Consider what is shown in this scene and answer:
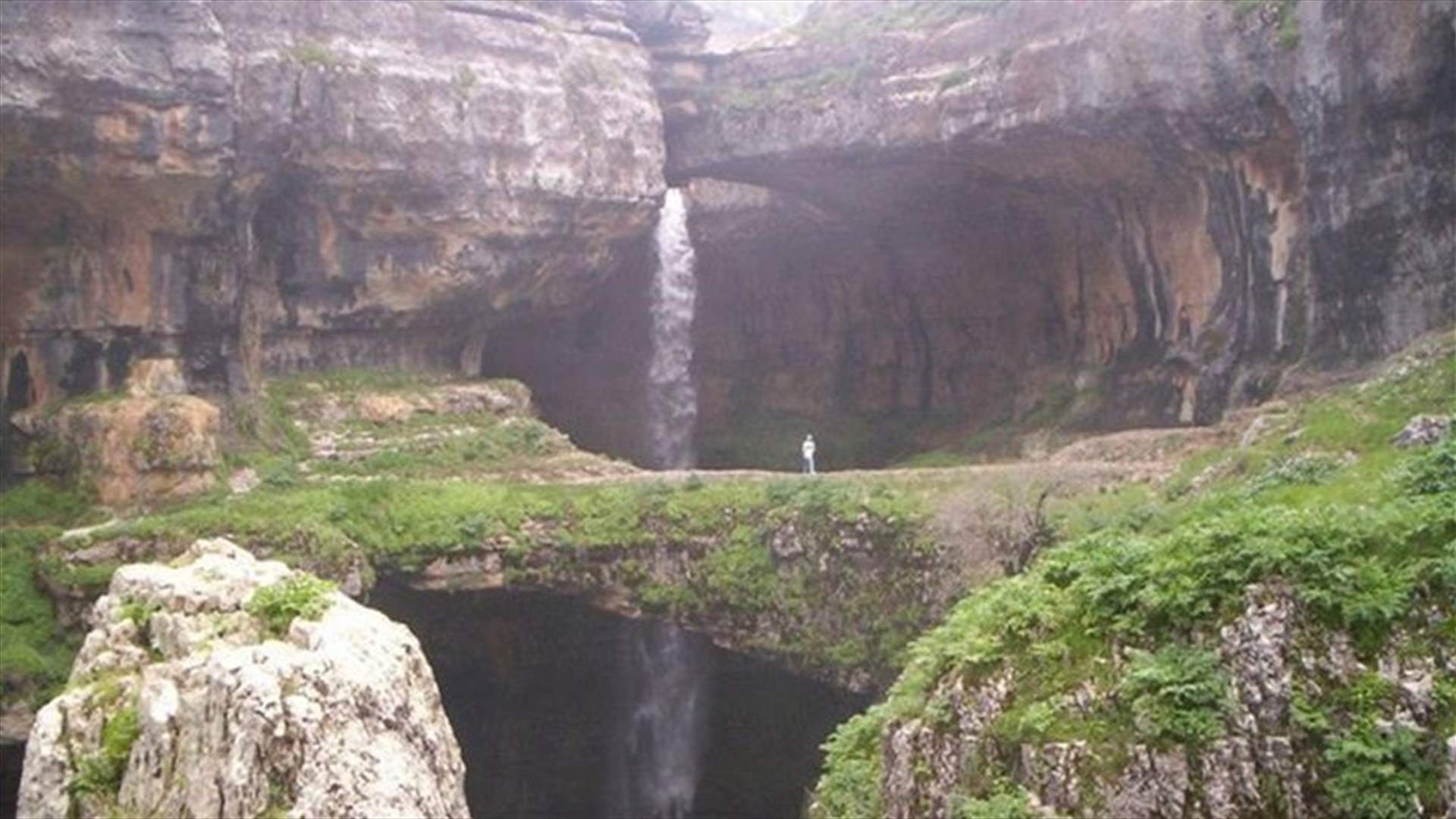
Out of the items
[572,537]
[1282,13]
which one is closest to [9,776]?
[572,537]

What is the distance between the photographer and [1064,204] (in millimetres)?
37531

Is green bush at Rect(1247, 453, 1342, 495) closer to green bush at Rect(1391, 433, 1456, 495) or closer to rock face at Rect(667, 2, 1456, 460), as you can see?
green bush at Rect(1391, 433, 1456, 495)

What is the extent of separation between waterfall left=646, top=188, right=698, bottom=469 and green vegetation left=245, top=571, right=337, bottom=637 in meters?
28.1

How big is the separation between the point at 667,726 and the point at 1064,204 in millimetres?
16209

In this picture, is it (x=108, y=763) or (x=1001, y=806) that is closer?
(x=108, y=763)

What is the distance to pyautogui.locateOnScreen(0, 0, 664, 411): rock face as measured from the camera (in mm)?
28328

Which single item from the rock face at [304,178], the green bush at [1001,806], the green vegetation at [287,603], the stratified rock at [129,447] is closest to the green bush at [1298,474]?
the green bush at [1001,806]

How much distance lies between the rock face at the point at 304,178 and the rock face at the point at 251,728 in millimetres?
18378

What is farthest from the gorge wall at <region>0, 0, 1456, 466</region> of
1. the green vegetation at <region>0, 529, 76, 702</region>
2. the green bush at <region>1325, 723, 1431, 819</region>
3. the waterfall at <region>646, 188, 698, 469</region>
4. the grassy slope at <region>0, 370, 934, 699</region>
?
the green bush at <region>1325, 723, 1431, 819</region>

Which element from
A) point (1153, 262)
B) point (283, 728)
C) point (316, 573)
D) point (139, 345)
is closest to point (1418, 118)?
point (1153, 262)

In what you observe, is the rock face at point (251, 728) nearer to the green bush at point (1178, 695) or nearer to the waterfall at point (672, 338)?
the green bush at point (1178, 695)

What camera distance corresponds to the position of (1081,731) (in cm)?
1167

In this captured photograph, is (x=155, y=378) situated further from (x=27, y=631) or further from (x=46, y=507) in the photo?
(x=27, y=631)

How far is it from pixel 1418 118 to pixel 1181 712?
1804cm
